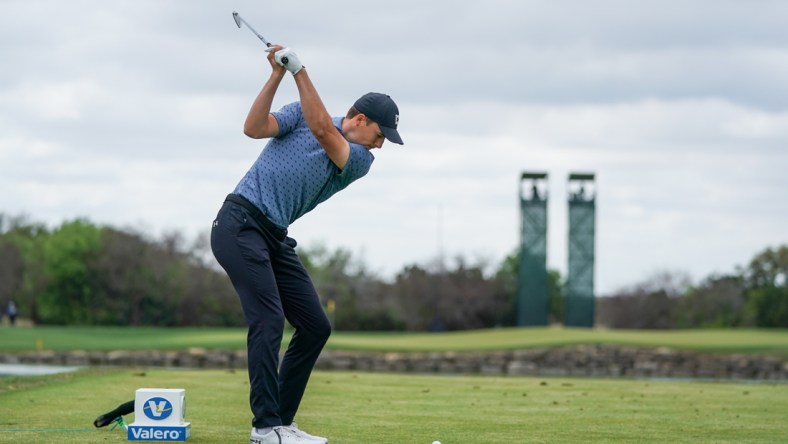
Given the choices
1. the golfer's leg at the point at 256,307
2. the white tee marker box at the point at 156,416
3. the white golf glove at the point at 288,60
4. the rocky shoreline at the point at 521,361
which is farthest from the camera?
the rocky shoreline at the point at 521,361

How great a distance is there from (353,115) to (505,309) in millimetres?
67851

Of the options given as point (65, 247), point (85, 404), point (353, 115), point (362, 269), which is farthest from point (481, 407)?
point (362, 269)

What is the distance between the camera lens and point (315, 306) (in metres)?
8.43

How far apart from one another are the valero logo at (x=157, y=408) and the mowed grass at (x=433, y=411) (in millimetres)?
256

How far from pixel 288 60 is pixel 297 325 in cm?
195

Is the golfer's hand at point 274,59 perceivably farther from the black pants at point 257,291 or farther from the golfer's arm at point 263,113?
the black pants at point 257,291

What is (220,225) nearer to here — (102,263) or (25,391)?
(25,391)

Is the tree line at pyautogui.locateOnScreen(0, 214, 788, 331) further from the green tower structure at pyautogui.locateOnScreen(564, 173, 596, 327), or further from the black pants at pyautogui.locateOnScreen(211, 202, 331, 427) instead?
the black pants at pyautogui.locateOnScreen(211, 202, 331, 427)

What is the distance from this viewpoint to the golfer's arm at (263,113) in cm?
762

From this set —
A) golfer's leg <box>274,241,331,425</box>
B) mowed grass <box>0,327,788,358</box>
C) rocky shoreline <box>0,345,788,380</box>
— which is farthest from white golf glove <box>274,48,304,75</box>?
mowed grass <box>0,327,788,358</box>

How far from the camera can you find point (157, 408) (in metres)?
8.22

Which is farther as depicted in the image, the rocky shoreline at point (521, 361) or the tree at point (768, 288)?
the tree at point (768, 288)

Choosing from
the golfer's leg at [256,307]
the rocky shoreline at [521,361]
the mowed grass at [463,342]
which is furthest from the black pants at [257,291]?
the mowed grass at [463,342]

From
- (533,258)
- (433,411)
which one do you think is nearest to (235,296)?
(533,258)
